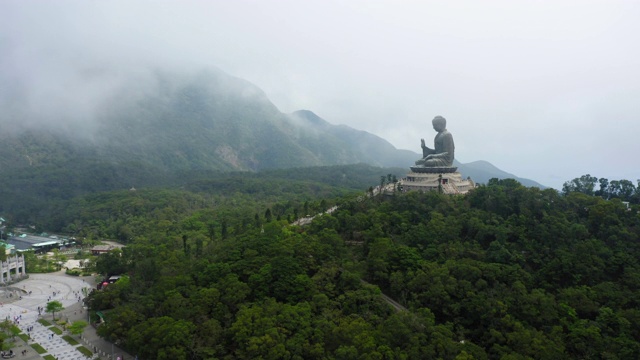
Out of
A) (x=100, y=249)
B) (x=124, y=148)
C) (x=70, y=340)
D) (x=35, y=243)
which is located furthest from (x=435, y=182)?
(x=124, y=148)

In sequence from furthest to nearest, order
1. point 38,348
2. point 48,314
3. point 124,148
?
point 124,148 → point 48,314 → point 38,348

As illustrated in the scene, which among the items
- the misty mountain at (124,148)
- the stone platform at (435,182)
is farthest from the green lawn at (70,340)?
the misty mountain at (124,148)

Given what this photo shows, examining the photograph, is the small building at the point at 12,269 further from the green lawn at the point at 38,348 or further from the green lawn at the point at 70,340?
the green lawn at the point at 38,348

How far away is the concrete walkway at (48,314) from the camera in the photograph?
2894 cm

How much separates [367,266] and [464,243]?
7.66 m

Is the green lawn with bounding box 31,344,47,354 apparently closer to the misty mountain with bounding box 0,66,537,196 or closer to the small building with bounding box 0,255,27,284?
the small building with bounding box 0,255,27,284

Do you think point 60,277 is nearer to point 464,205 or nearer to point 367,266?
point 367,266

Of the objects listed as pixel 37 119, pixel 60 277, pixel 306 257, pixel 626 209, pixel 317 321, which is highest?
pixel 37 119

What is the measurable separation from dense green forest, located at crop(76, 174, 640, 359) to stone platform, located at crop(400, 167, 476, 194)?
5.08 m

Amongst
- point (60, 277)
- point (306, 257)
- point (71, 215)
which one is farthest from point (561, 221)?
point (71, 215)

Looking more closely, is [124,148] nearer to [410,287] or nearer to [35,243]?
[35,243]

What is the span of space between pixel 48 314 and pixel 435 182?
3663 centimetres

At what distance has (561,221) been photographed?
1334 inches

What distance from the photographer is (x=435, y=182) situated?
47.0 meters
